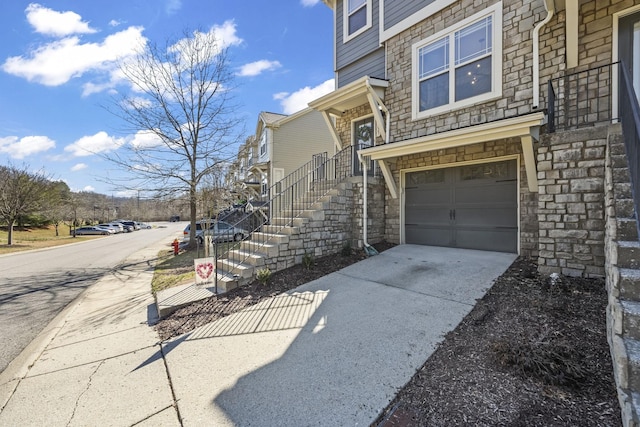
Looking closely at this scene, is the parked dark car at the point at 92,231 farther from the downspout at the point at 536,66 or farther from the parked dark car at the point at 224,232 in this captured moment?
the downspout at the point at 536,66

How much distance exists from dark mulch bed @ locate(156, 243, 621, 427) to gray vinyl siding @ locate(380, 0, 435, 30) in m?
7.29

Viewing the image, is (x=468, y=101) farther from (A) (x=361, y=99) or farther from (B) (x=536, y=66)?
(A) (x=361, y=99)

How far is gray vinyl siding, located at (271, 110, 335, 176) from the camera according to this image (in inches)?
746

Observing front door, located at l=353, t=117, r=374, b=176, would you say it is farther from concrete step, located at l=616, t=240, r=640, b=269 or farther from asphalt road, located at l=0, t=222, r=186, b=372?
asphalt road, located at l=0, t=222, r=186, b=372

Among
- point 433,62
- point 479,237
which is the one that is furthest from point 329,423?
point 433,62

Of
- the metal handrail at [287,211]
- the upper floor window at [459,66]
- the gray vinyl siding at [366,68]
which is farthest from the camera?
the gray vinyl siding at [366,68]

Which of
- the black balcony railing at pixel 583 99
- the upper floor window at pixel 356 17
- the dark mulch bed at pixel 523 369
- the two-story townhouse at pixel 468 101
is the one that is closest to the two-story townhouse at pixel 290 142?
the upper floor window at pixel 356 17

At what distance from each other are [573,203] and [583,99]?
2.14m

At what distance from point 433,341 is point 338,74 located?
9.26 m

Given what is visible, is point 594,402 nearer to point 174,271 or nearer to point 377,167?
point 377,167

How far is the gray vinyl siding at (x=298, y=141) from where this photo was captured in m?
19.0

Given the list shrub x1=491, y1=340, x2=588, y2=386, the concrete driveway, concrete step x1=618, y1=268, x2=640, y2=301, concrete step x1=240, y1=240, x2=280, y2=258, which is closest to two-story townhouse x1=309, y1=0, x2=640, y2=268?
the concrete driveway

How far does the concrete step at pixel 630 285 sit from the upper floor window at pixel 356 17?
30.1 feet

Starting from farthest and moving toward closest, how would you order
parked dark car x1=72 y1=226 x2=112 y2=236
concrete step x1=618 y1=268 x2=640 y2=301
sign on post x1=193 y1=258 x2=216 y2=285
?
parked dark car x1=72 y1=226 x2=112 y2=236, sign on post x1=193 y1=258 x2=216 y2=285, concrete step x1=618 y1=268 x2=640 y2=301
